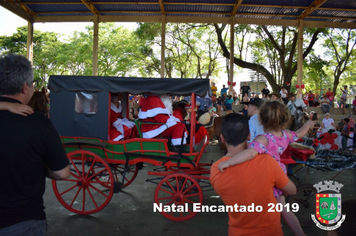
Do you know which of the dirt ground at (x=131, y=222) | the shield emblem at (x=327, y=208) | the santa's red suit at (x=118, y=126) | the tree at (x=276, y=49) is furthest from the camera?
the tree at (x=276, y=49)

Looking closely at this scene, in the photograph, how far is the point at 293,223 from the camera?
9.70 ft

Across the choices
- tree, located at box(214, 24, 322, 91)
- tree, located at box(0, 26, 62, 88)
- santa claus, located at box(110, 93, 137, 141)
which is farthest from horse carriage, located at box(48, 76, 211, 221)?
tree, located at box(0, 26, 62, 88)

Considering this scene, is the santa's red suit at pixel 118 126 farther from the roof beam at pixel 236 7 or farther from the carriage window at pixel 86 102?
the roof beam at pixel 236 7

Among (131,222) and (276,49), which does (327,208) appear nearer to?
(131,222)

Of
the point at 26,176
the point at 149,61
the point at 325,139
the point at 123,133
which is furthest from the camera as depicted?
the point at 149,61

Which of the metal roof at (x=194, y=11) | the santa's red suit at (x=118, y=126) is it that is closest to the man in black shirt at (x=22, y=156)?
the santa's red suit at (x=118, y=126)

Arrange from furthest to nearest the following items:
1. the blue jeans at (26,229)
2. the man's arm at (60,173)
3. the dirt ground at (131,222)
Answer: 1. the dirt ground at (131,222)
2. the man's arm at (60,173)
3. the blue jeans at (26,229)

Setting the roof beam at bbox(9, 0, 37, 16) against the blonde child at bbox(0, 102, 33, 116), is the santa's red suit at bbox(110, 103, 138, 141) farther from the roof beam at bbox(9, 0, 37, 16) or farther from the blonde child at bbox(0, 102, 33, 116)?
the roof beam at bbox(9, 0, 37, 16)

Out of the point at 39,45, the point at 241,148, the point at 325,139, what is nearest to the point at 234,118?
the point at 241,148

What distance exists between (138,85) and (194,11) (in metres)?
13.3

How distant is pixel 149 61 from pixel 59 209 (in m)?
26.3

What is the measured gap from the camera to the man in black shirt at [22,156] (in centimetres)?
183

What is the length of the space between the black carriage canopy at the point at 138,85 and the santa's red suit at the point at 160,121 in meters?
0.35

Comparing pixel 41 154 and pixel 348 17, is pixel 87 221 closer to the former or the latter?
pixel 41 154
